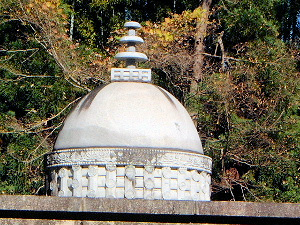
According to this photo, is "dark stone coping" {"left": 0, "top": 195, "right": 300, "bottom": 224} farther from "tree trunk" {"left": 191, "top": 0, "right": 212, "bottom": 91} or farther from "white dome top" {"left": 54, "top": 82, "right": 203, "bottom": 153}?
"tree trunk" {"left": 191, "top": 0, "right": 212, "bottom": 91}

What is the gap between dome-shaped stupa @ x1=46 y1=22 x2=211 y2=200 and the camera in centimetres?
980

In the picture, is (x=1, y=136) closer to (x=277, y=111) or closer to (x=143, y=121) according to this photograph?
(x=277, y=111)

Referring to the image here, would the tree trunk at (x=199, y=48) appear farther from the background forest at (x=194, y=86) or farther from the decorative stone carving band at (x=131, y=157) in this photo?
the decorative stone carving band at (x=131, y=157)

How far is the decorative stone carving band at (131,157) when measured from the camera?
9.75m

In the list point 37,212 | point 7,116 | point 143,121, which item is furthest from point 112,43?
point 37,212

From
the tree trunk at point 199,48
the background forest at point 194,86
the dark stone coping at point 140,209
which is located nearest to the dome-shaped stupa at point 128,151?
the dark stone coping at point 140,209

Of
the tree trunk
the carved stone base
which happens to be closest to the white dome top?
the carved stone base

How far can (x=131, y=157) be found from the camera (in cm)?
975

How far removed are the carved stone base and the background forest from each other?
700 centimetres

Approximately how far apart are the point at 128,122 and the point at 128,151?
0.46 metres

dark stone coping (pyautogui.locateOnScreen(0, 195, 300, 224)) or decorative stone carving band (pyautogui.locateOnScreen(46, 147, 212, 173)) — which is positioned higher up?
decorative stone carving band (pyautogui.locateOnScreen(46, 147, 212, 173))

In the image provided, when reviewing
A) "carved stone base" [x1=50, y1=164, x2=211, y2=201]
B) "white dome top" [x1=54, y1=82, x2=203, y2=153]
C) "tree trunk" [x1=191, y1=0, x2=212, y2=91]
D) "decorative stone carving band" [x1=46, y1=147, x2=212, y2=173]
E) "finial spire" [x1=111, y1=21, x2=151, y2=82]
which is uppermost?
"tree trunk" [x1=191, y1=0, x2=212, y2=91]

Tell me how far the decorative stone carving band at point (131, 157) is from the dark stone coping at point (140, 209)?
4.41 m

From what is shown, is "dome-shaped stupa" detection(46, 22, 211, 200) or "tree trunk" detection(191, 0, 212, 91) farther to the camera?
"tree trunk" detection(191, 0, 212, 91)
